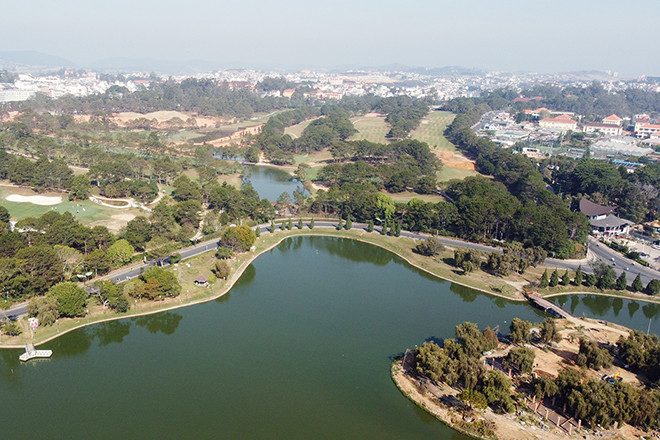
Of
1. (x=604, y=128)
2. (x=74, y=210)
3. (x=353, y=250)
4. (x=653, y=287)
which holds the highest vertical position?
(x=604, y=128)

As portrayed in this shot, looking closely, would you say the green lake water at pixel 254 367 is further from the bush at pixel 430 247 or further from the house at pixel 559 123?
the house at pixel 559 123

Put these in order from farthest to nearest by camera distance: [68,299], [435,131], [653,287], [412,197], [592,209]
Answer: [435,131] → [412,197] → [592,209] → [653,287] → [68,299]

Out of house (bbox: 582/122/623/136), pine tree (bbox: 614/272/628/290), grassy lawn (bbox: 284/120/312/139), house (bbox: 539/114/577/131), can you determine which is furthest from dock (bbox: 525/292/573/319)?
house (bbox: 582/122/623/136)

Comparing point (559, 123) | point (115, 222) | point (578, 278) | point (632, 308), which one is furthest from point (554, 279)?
point (559, 123)

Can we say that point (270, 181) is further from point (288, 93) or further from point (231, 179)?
point (288, 93)

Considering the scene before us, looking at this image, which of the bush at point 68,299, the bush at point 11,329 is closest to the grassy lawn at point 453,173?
the bush at point 68,299

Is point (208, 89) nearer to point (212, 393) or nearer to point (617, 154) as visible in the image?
point (617, 154)

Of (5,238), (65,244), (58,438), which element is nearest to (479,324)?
(58,438)
